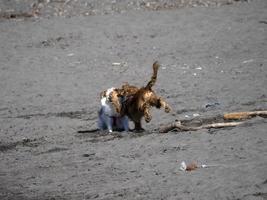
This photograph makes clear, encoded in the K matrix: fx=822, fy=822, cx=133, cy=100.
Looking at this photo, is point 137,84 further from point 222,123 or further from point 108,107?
point 222,123

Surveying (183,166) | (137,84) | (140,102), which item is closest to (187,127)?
(140,102)

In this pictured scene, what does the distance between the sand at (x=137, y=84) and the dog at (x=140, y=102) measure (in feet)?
1.02

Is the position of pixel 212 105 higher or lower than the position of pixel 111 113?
lower

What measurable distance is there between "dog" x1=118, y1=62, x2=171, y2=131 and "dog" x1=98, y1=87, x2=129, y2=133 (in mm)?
44

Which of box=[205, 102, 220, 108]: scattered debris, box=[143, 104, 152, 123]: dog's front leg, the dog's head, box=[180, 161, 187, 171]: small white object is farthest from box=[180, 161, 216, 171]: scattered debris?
box=[205, 102, 220, 108]: scattered debris

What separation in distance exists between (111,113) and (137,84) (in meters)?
4.55

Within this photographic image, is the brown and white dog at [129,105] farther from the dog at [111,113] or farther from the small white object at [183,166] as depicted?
the small white object at [183,166]

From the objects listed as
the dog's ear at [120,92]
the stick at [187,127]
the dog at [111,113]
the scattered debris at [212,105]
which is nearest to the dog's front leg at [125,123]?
the dog at [111,113]

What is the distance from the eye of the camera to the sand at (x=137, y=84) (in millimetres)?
9141

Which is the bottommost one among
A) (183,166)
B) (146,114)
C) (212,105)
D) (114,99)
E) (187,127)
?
(212,105)

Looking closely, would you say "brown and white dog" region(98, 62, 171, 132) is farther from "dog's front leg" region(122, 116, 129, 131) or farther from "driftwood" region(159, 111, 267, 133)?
"driftwood" region(159, 111, 267, 133)

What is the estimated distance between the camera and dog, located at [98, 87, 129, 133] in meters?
11.3

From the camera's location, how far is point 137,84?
15930mm

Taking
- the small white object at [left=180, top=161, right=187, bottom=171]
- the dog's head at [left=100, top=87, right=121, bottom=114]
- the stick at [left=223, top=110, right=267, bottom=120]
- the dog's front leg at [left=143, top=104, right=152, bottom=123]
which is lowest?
the stick at [left=223, top=110, right=267, bottom=120]
